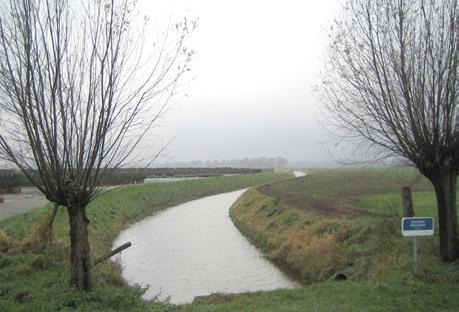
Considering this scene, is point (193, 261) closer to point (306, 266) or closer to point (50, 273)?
point (306, 266)

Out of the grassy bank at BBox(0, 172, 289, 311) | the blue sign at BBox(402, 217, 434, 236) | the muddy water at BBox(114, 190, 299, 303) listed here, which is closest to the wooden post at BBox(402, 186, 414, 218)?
the blue sign at BBox(402, 217, 434, 236)

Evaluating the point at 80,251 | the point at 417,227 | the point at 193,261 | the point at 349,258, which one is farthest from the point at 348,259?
the point at 80,251

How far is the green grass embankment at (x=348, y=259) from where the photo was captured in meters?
8.41

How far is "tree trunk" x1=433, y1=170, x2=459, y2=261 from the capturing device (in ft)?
34.4

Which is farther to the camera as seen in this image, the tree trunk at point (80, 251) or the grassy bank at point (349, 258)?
the tree trunk at point (80, 251)

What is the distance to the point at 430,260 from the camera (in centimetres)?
1073

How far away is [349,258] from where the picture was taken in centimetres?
1341

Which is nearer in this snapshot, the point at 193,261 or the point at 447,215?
the point at 447,215

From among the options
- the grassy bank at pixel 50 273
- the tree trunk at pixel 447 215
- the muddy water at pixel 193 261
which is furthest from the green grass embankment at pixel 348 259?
the grassy bank at pixel 50 273

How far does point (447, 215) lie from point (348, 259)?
3.59m

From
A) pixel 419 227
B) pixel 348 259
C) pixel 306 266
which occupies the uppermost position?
pixel 419 227

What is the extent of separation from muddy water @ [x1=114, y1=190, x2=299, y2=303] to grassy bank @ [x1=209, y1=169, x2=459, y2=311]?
40.0 inches

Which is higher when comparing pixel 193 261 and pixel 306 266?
pixel 306 266

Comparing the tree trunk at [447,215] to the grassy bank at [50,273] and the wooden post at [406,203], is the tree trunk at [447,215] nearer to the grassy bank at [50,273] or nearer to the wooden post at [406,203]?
the wooden post at [406,203]
